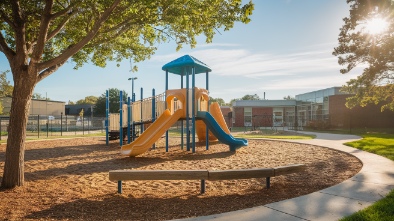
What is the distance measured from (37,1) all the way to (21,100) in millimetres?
3357

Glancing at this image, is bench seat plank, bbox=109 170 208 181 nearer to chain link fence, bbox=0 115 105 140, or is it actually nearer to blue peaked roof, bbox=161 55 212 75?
blue peaked roof, bbox=161 55 212 75

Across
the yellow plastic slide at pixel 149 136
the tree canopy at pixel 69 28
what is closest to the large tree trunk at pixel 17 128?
the tree canopy at pixel 69 28

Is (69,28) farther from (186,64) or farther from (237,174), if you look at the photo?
(237,174)

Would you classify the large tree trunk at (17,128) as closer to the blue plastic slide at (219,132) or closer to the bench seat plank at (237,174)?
the bench seat plank at (237,174)

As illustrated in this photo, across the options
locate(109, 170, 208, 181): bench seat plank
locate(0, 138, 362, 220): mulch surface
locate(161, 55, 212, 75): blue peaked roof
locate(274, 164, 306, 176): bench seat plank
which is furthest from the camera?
locate(161, 55, 212, 75): blue peaked roof

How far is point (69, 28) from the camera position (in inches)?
412

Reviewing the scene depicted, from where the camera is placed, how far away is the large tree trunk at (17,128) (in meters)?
6.46

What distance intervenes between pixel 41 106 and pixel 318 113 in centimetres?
4701

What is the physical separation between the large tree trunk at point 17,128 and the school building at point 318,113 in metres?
25.0

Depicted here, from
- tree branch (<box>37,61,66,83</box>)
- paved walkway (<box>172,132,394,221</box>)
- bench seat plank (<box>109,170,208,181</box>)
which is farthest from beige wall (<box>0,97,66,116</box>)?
paved walkway (<box>172,132,394,221</box>)

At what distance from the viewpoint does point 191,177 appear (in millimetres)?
5781

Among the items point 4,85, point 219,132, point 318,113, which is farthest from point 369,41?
point 4,85

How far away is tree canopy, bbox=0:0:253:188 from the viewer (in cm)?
655

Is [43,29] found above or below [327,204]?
above
